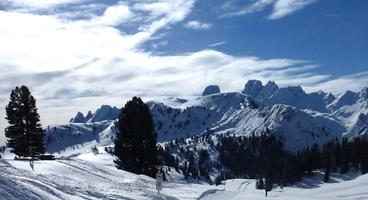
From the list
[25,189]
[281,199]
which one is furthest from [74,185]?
[281,199]

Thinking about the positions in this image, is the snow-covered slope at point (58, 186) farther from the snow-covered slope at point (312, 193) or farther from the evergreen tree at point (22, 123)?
the evergreen tree at point (22, 123)

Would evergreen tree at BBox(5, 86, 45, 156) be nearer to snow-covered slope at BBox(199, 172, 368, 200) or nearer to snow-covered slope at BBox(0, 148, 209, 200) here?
snow-covered slope at BBox(199, 172, 368, 200)

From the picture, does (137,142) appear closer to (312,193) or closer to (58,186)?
(312,193)

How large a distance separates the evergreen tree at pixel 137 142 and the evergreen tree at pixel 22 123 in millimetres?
13721

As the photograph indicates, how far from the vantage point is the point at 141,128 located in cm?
5503

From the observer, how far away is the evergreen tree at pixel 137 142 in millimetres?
55000

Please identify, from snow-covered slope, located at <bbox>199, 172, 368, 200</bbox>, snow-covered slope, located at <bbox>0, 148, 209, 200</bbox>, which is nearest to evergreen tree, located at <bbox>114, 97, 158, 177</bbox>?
snow-covered slope, located at <bbox>199, 172, 368, 200</bbox>

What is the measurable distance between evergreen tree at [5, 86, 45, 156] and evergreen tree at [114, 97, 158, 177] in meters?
13.7

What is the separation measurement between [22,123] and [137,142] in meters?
17.4

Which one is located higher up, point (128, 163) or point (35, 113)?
point (35, 113)

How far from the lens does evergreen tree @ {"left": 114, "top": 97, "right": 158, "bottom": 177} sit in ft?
180

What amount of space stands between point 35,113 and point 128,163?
1648 cm

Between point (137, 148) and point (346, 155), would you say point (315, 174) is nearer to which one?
point (346, 155)


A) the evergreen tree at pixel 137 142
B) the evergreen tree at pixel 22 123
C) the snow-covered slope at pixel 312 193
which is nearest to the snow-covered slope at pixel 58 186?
the snow-covered slope at pixel 312 193
